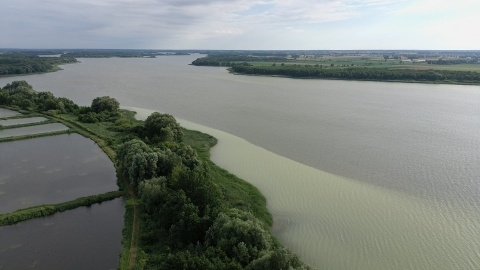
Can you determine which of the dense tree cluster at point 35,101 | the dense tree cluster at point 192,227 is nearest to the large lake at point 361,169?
the dense tree cluster at point 192,227

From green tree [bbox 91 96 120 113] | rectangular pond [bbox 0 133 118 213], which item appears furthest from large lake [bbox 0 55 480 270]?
rectangular pond [bbox 0 133 118 213]

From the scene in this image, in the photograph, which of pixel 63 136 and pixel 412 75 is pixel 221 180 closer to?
pixel 63 136

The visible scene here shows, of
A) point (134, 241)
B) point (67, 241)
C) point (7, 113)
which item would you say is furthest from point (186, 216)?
point (7, 113)

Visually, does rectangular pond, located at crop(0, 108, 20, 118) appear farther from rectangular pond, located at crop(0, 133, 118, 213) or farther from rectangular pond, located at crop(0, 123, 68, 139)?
rectangular pond, located at crop(0, 133, 118, 213)

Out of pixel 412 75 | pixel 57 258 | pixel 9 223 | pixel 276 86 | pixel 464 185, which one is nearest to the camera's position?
pixel 57 258

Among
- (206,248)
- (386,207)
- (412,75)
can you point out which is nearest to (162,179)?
(206,248)

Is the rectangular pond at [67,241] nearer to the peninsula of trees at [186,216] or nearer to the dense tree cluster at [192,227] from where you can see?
the peninsula of trees at [186,216]
